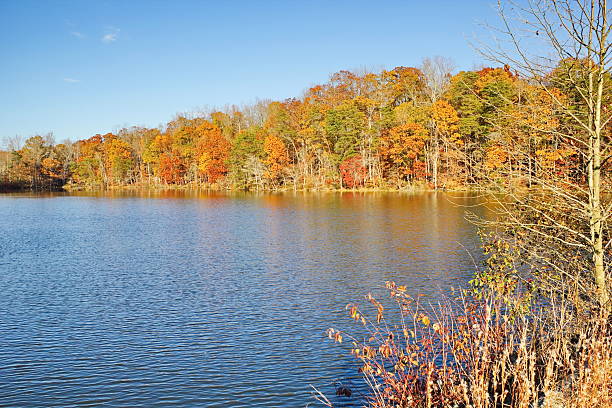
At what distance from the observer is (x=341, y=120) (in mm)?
77562

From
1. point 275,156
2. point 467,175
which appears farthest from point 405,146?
point 467,175

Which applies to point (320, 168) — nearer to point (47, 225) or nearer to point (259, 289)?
point (47, 225)

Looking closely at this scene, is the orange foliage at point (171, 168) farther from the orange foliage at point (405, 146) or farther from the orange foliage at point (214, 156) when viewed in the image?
the orange foliage at point (405, 146)

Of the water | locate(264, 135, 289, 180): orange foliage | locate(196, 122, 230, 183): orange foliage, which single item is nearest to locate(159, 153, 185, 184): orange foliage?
locate(196, 122, 230, 183): orange foliage

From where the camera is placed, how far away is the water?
36.0 feet

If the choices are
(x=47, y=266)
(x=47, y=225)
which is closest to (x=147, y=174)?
(x=47, y=225)

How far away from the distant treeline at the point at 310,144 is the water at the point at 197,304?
17.5 m

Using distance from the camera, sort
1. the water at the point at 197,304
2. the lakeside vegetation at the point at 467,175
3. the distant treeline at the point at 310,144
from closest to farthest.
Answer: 1. the lakeside vegetation at the point at 467,175
2. the water at the point at 197,304
3. the distant treeline at the point at 310,144

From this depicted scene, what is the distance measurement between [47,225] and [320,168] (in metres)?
50.4

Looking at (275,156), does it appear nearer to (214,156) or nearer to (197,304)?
(214,156)

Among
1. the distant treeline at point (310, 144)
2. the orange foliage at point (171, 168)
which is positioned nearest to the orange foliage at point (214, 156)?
the distant treeline at point (310, 144)

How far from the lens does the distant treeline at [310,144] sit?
2781 inches

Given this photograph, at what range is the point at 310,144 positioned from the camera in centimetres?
8806

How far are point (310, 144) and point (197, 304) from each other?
7238 centimetres
